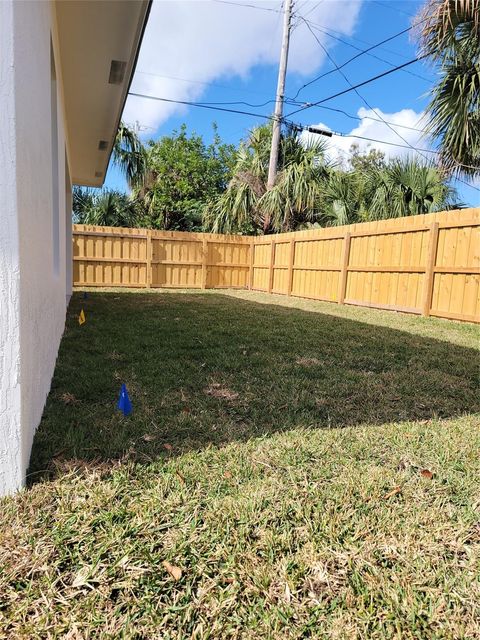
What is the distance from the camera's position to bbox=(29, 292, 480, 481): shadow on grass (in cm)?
201

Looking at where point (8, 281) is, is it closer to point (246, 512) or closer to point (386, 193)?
point (246, 512)

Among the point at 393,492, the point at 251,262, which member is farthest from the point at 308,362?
the point at 251,262

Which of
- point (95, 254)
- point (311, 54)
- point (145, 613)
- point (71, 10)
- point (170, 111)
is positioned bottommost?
point (145, 613)

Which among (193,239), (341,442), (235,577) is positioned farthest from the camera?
(193,239)

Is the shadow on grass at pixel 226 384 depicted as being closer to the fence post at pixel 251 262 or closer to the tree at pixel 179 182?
the fence post at pixel 251 262

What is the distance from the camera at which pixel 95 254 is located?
1132 cm

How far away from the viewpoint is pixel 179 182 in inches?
666

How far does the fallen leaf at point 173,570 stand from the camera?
1.18m

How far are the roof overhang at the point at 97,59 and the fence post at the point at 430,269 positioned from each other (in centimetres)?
515

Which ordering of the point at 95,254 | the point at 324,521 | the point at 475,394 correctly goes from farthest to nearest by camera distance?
the point at 95,254 → the point at 475,394 → the point at 324,521

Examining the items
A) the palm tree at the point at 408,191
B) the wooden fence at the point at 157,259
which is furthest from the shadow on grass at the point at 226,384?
the wooden fence at the point at 157,259

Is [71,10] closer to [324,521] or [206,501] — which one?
[206,501]

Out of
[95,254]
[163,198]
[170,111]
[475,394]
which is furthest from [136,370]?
[170,111]

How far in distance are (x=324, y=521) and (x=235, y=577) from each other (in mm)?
398
